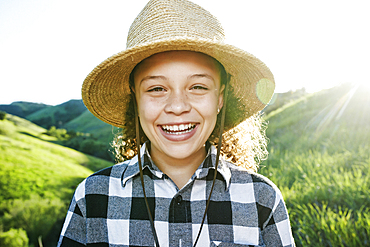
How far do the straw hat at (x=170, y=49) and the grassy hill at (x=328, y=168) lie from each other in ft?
5.64

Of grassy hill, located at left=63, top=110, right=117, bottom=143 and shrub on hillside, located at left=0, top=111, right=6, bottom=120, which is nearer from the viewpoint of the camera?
shrub on hillside, located at left=0, top=111, right=6, bottom=120

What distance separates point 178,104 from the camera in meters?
1.47

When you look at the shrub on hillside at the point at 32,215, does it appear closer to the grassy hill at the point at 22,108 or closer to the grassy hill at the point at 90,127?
the grassy hill at the point at 22,108

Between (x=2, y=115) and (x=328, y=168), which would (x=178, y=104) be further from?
(x=328, y=168)

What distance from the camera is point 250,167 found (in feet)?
7.40

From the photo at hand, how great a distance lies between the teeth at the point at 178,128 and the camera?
5.11ft

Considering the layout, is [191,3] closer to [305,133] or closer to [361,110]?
[305,133]

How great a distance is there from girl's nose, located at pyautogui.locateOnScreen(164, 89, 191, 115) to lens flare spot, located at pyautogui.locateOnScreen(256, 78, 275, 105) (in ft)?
2.22

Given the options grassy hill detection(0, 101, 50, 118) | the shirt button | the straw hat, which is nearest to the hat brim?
the straw hat

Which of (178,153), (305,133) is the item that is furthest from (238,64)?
→ (305,133)

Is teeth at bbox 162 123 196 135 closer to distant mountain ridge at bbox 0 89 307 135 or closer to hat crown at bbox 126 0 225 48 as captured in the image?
hat crown at bbox 126 0 225 48

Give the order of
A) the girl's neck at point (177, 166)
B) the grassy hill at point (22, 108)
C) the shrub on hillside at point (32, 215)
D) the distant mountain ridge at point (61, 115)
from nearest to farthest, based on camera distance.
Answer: the girl's neck at point (177, 166) → the shrub on hillside at point (32, 215) → the grassy hill at point (22, 108) → the distant mountain ridge at point (61, 115)

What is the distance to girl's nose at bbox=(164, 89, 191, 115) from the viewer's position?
1.47m

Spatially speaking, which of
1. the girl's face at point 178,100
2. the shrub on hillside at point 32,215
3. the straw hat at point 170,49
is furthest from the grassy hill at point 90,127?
the girl's face at point 178,100
